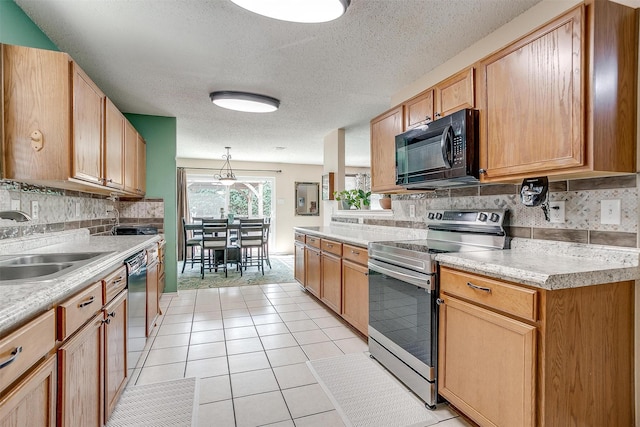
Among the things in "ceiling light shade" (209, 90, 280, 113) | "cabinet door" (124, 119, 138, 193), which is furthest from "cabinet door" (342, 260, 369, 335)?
"cabinet door" (124, 119, 138, 193)

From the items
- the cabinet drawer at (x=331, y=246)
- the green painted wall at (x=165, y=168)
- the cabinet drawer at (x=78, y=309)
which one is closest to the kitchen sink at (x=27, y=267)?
the cabinet drawer at (x=78, y=309)

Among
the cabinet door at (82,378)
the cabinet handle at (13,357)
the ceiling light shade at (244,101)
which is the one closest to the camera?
the cabinet handle at (13,357)

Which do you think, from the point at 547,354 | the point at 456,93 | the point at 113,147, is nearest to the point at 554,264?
the point at 547,354

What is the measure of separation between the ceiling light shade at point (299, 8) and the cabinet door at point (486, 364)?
1.69 metres

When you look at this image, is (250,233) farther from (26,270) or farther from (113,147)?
(26,270)

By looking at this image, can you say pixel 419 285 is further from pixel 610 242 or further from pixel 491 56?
pixel 491 56

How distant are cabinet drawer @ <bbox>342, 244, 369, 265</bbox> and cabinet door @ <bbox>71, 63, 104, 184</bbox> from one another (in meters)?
1.98

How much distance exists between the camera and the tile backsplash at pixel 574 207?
1478 millimetres

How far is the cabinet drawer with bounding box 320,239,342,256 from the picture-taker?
3068 mm

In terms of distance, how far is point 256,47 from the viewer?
7.99 feet

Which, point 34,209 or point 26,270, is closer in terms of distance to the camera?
point 26,270

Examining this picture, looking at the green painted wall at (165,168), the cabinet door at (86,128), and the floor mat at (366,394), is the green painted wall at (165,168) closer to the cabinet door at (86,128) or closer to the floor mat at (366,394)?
the cabinet door at (86,128)

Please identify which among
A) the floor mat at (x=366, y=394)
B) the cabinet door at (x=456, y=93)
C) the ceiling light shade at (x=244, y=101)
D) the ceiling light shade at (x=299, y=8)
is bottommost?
the floor mat at (x=366, y=394)

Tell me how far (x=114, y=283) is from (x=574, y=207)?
243 cm
